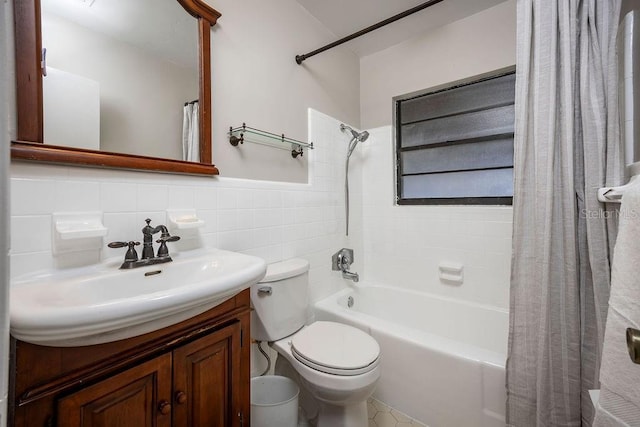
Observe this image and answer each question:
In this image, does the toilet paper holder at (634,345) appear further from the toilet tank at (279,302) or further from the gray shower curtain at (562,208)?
the toilet tank at (279,302)

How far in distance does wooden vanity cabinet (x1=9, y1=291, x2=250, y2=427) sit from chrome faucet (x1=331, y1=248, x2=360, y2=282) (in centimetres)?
107

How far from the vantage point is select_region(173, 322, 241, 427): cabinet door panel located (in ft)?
2.50

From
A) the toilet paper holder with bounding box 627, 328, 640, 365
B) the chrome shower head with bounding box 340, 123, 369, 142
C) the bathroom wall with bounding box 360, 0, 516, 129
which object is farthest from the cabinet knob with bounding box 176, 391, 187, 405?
the bathroom wall with bounding box 360, 0, 516, 129

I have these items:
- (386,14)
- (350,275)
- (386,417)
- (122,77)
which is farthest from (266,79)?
(386,417)

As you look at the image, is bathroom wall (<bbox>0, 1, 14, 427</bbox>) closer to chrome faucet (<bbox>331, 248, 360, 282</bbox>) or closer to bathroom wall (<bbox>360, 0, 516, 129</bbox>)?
chrome faucet (<bbox>331, 248, 360, 282</bbox>)

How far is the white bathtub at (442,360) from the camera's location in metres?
1.23

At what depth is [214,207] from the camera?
1.24 meters

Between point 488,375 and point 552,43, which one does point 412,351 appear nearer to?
point 488,375

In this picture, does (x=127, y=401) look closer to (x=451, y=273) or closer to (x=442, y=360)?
(x=442, y=360)

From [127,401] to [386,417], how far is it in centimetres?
132

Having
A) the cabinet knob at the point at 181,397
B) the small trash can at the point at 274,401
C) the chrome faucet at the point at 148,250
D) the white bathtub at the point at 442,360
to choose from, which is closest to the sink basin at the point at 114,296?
the chrome faucet at the point at 148,250

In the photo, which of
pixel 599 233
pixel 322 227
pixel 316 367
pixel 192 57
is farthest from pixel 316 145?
pixel 599 233

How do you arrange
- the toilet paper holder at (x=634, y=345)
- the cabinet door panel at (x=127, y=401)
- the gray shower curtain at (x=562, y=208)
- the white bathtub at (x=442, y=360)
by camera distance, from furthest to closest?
the white bathtub at (x=442, y=360) → the gray shower curtain at (x=562, y=208) → the cabinet door panel at (x=127, y=401) → the toilet paper holder at (x=634, y=345)

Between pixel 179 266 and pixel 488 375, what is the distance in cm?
141
